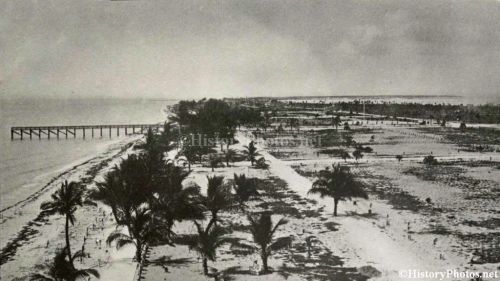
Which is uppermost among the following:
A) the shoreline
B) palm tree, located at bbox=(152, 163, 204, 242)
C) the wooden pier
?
the wooden pier

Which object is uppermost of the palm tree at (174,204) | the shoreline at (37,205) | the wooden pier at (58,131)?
the wooden pier at (58,131)

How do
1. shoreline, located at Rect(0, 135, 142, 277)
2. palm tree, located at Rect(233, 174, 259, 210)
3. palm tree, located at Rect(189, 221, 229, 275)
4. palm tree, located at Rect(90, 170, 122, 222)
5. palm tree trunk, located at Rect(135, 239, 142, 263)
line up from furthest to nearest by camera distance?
palm tree, located at Rect(233, 174, 259, 210), shoreline, located at Rect(0, 135, 142, 277), palm tree, located at Rect(90, 170, 122, 222), palm tree trunk, located at Rect(135, 239, 142, 263), palm tree, located at Rect(189, 221, 229, 275)

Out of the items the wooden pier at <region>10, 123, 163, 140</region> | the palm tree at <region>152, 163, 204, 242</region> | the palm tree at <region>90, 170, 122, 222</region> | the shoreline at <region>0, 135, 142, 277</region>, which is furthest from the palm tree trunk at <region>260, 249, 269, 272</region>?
the wooden pier at <region>10, 123, 163, 140</region>

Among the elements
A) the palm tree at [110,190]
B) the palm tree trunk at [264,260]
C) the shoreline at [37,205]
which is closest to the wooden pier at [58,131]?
the shoreline at [37,205]

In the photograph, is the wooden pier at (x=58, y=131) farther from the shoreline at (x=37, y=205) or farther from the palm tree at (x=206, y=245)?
the palm tree at (x=206, y=245)

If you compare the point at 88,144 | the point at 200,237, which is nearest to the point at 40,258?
the point at 200,237

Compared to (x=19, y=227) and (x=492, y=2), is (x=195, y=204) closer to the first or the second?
Result: (x=19, y=227)

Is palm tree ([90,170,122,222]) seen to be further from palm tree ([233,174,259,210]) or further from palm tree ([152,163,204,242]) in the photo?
palm tree ([233,174,259,210])

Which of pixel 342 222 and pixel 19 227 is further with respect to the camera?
pixel 19 227

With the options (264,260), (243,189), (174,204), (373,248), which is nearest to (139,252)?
(174,204)

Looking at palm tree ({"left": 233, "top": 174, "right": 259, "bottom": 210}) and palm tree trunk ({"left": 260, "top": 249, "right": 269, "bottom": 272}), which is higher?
palm tree ({"left": 233, "top": 174, "right": 259, "bottom": 210})

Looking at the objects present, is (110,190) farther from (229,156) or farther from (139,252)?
(229,156)
